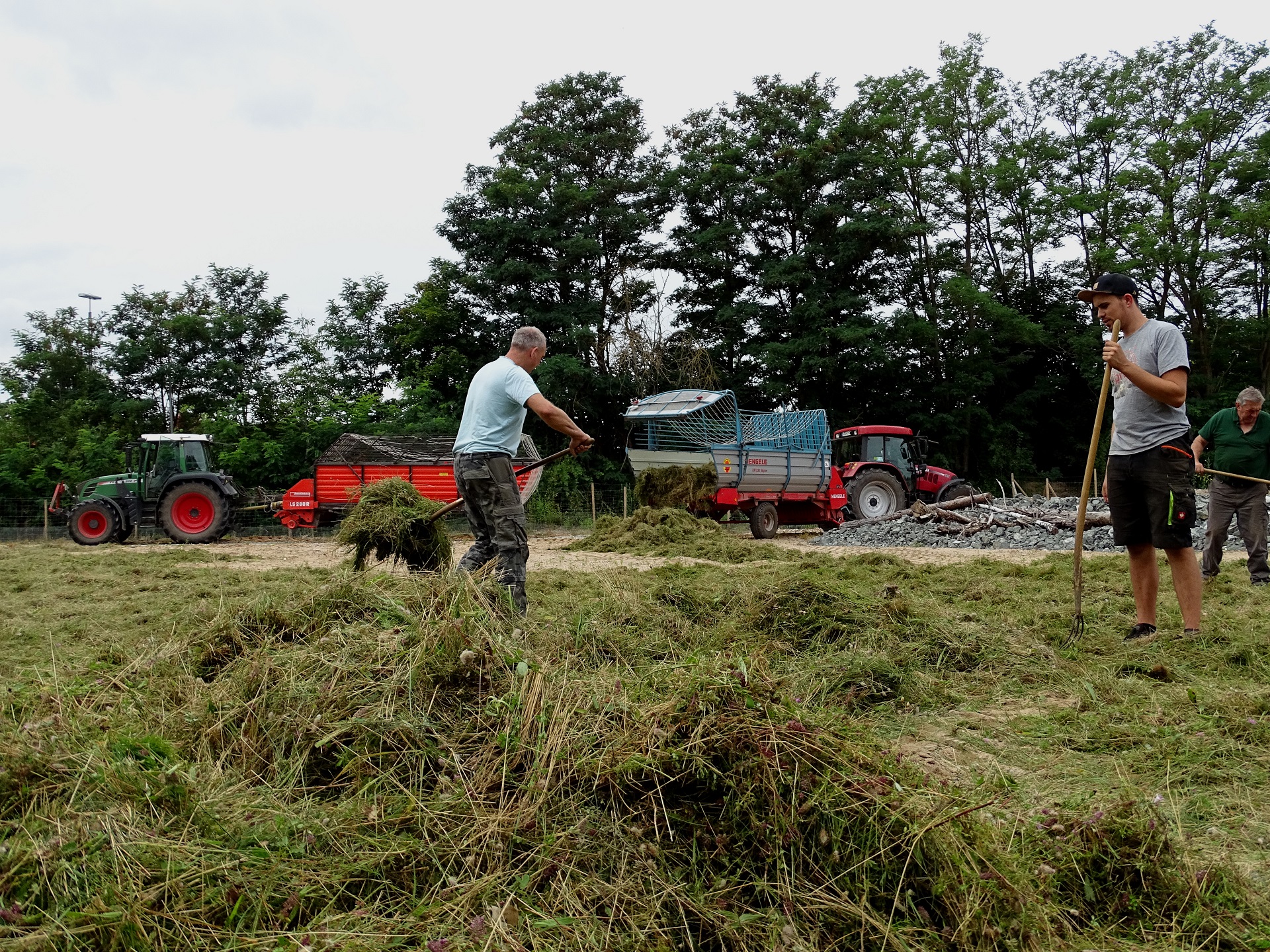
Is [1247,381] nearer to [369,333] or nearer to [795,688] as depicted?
[369,333]

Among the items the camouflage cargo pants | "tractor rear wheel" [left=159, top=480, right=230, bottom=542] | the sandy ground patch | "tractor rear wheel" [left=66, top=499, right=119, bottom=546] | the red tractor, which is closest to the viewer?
the camouflage cargo pants

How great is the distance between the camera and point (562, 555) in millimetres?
12391

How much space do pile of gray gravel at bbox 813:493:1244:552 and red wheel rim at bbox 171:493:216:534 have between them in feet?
32.4

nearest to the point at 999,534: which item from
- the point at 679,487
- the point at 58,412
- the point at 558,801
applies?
the point at 679,487

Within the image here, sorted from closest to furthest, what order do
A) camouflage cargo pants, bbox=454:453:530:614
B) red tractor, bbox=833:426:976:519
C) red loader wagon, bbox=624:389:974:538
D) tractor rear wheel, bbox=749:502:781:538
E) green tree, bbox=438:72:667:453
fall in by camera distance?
camouflage cargo pants, bbox=454:453:530:614 → red loader wagon, bbox=624:389:974:538 → tractor rear wheel, bbox=749:502:781:538 → red tractor, bbox=833:426:976:519 → green tree, bbox=438:72:667:453

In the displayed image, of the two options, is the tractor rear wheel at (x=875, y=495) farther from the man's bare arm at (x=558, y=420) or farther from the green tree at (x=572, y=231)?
the man's bare arm at (x=558, y=420)

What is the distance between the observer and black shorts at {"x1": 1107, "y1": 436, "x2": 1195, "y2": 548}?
462 centimetres

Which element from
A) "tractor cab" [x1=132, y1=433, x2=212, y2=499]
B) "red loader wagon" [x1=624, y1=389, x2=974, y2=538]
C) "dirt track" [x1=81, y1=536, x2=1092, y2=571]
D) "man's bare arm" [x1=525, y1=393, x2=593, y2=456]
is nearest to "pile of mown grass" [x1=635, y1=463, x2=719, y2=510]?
"red loader wagon" [x1=624, y1=389, x2=974, y2=538]

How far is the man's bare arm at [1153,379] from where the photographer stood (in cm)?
454

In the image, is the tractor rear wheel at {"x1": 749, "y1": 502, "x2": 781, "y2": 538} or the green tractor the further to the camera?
the tractor rear wheel at {"x1": 749, "y1": 502, "x2": 781, "y2": 538}

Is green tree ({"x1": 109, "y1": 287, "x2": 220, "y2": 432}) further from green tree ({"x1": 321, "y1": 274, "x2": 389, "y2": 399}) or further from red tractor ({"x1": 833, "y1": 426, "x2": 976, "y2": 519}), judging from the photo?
red tractor ({"x1": 833, "y1": 426, "x2": 976, "y2": 519})

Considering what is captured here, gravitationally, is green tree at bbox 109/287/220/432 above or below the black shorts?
above

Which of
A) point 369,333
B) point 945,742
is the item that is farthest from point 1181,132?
point 945,742

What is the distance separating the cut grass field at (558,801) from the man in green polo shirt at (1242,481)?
14.4ft
